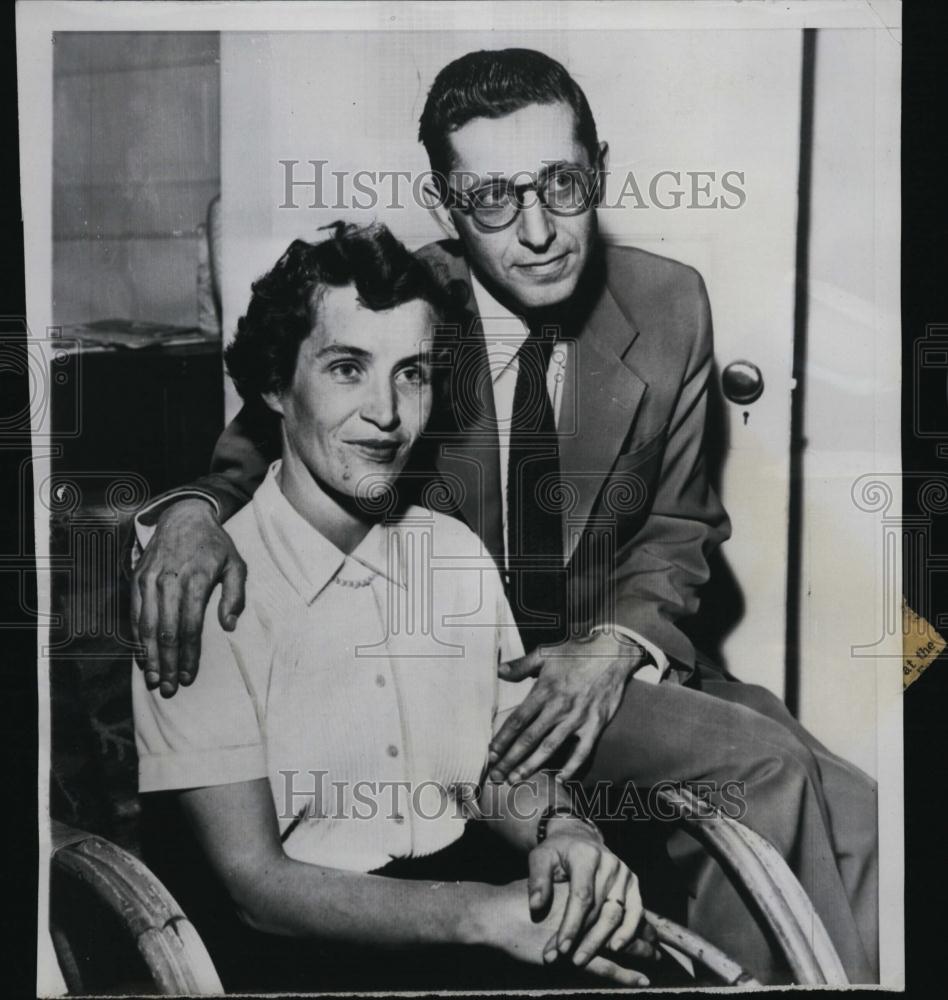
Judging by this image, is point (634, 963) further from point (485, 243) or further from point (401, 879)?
point (485, 243)

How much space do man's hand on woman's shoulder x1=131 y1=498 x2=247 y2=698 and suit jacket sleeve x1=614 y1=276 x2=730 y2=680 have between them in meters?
0.76

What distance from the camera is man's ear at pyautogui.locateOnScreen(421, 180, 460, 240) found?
1979 millimetres

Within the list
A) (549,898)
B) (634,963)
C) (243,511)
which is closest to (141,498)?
(243,511)

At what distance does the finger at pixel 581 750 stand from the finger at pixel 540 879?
0.15 m

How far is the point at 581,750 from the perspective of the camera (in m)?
1.99

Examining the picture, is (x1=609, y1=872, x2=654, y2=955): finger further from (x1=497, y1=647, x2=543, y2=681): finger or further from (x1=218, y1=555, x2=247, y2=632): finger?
(x1=218, y1=555, x2=247, y2=632): finger

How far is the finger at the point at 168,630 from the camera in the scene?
197cm

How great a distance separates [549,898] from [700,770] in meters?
0.38

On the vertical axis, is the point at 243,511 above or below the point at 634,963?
above

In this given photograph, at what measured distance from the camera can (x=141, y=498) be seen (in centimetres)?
200

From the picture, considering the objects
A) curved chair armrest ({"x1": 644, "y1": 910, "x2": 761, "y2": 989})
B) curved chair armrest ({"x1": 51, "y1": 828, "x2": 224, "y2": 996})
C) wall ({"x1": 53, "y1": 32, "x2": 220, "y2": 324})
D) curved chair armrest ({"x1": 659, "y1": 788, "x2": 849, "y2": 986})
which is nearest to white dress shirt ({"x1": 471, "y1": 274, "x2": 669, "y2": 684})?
curved chair armrest ({"x1": 659, "y1": 788, "x2": 849, "y2": 986})

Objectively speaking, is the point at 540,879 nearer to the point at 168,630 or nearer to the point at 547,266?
the point at 168,630

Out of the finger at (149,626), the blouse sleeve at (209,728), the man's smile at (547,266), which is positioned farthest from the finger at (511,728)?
the man's smile at (547,266)

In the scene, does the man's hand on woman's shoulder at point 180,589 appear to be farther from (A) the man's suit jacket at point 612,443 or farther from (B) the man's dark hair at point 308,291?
(B) the man's dark hair at point 308,291
